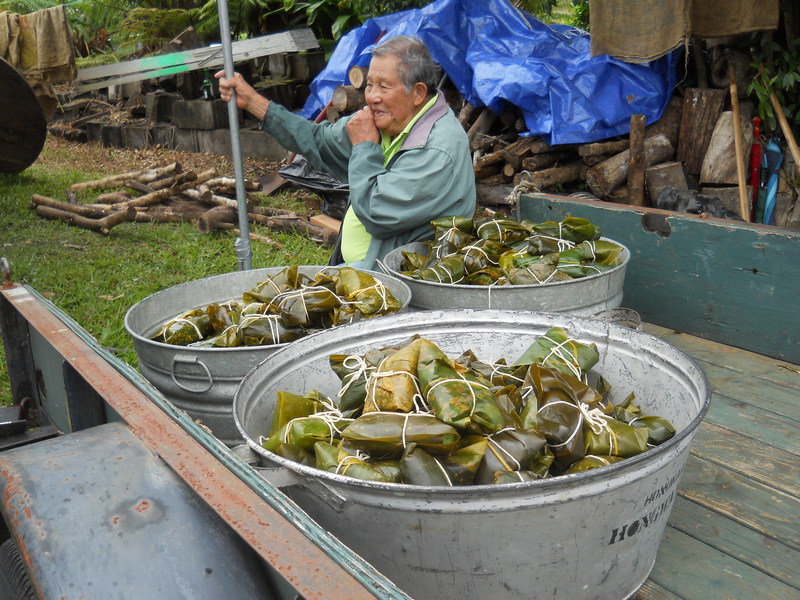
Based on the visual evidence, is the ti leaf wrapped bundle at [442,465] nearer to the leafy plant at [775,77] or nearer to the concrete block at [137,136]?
the leafy plant at [775,77]

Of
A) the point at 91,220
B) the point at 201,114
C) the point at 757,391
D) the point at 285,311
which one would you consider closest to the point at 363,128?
the point at 285,311

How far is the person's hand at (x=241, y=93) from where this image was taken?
2.98 meters

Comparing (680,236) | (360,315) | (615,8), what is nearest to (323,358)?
(360,315)

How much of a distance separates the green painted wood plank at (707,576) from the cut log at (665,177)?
4.25 metres

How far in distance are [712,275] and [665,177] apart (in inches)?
119

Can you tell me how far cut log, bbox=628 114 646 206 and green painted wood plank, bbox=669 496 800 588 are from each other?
391 cm

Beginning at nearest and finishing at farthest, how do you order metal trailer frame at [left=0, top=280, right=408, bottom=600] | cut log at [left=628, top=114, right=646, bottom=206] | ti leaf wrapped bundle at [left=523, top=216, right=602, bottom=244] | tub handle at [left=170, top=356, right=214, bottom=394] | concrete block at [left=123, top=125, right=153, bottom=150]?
1. metal trailer frame at [left=0, top=280, right=408, bottom=600]
2. tub handle at [left=170, top=356, right=214, bottom=394]
3. ti leaf wrapped bundle at [left=523, top=216, right=602, bottom=244]
4. cut log at [left=628, top=114, right=646, bottom=206]
5. concrete block at [left=123, top=125, right=153, bottom=150]

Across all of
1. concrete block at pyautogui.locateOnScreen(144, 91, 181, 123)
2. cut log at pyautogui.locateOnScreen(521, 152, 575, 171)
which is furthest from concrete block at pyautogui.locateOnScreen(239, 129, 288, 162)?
cut log at pyautogui.locateOnScreen(521, 152, 575, 171)

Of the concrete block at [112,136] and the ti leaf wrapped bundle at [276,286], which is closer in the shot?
the ti leaf wrapped bundle at [276,286]

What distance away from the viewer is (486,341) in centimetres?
210

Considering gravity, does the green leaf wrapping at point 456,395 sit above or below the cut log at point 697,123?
below

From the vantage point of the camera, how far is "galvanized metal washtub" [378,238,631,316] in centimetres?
233

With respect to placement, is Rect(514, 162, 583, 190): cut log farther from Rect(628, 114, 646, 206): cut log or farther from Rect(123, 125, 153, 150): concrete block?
Rect(123, 125, 153, 150): concrete block

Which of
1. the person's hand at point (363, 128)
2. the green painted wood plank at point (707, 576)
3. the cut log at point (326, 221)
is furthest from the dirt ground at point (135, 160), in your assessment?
the green painted wood plank at point (707, 576)
